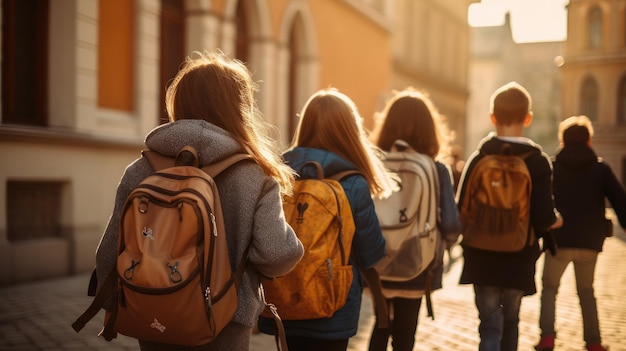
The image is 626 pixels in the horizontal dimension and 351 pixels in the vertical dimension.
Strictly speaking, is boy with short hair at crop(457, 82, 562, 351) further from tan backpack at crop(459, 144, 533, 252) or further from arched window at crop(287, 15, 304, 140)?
arched window at crop(287, 15, 304, 140)

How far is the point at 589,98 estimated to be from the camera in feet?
143

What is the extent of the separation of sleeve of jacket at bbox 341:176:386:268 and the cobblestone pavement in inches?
107

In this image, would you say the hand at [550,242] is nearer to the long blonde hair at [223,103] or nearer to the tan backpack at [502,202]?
the tan backpack at [502,202]

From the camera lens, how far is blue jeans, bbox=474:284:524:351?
4.71m

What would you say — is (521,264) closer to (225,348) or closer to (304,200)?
(304,200)

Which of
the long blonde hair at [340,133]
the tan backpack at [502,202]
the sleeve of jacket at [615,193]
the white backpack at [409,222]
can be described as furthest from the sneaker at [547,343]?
the long blonde hair at [340,133]

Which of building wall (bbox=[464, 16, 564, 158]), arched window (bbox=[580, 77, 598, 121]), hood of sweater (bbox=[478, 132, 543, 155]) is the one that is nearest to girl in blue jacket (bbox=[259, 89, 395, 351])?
hood of sweater (bbox=[478, 132, 543, 155])

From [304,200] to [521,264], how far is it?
1.92 meters

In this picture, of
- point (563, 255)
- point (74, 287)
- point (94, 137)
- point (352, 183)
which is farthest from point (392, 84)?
point (352, 183)

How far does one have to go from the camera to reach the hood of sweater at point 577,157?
19.7ft

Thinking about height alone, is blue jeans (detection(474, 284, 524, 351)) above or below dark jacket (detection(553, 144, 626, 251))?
below

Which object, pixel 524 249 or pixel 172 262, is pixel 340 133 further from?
pixel 524 249

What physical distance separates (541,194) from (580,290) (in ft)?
Result: 5.70

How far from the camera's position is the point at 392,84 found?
24.2 meters
